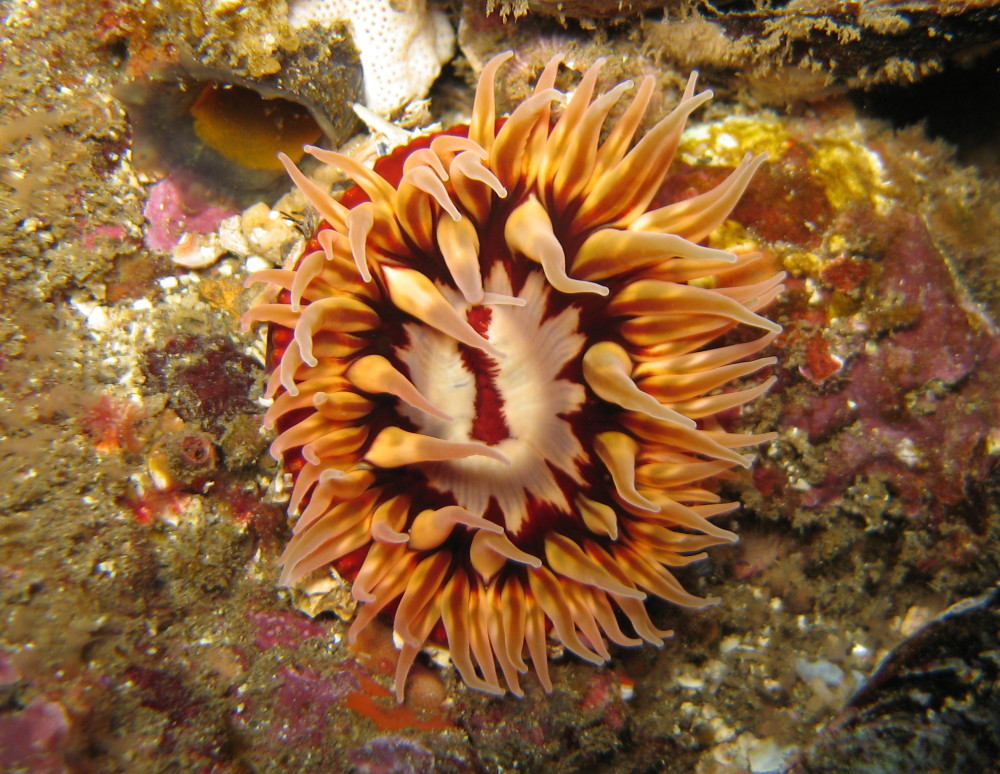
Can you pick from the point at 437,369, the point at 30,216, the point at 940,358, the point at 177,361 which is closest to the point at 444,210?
the point at 437,369

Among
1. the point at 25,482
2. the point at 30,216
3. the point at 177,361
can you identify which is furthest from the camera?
the point at 177,361

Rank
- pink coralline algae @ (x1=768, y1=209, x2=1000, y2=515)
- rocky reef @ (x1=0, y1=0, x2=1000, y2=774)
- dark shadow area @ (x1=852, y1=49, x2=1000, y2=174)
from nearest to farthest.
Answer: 1. rocky reef @ (x1=0, y1=0, x2=1000, y2=774)
2. pink coralline algae @ (x1=768, y1=209, x2=1000, y2=515)
3. dark shadow area @ (x1=852, y1=49, x2=1000, y2=174)

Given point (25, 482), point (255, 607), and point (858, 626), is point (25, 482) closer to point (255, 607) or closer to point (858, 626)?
point (255, 607)

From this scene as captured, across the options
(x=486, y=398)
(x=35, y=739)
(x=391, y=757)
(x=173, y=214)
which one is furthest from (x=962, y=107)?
(x=35, y=739)

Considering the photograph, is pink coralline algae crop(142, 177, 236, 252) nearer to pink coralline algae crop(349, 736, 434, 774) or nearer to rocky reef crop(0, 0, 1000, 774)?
rocky reef crop(0, 0, 1000, 774)

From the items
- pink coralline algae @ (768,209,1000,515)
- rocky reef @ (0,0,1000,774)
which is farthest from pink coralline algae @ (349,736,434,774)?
pink coralline algae @ (768,209,1000,515)

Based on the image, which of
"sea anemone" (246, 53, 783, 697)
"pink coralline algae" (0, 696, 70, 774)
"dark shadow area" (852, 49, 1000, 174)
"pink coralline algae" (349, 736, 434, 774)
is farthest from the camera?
"dark shadow area" (852, 49, 1000, 174)

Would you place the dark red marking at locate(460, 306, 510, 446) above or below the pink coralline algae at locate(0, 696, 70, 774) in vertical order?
above

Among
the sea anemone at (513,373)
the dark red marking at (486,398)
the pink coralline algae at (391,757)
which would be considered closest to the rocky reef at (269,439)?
the pink coralline algae at (391,757)

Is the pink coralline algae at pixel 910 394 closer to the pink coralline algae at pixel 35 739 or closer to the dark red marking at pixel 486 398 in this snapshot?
the dark red marking at pixel 486 398

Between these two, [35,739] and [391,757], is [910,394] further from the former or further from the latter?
[35,739]
